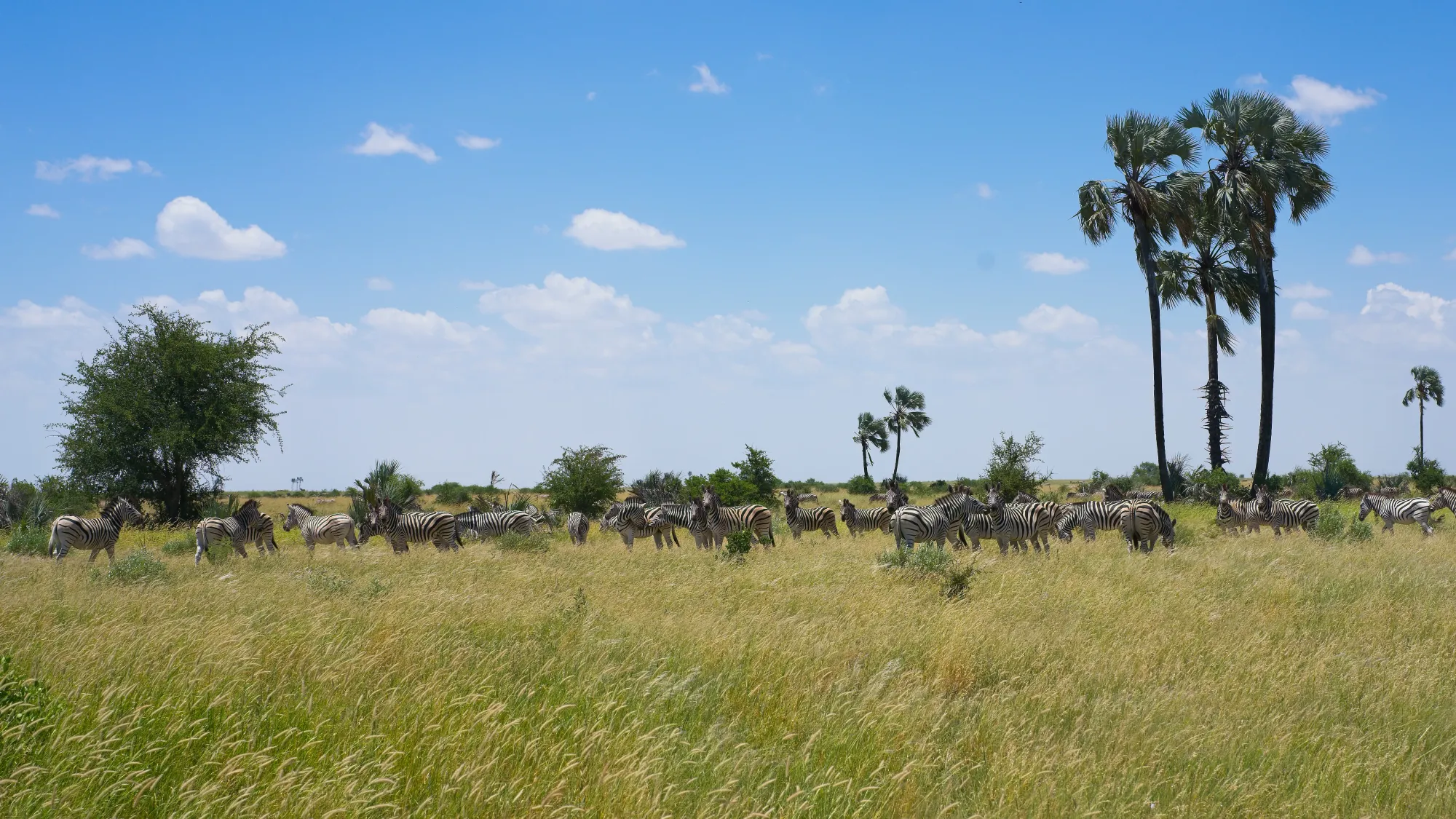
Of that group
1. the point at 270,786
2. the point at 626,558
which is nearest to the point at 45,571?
the point at 626,558

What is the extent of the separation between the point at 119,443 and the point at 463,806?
1414 inches

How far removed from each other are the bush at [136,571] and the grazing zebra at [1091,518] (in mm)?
18198

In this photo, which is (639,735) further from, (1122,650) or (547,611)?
(1122,650)

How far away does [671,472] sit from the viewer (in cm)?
4109

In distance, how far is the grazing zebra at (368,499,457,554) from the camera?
2233 cm

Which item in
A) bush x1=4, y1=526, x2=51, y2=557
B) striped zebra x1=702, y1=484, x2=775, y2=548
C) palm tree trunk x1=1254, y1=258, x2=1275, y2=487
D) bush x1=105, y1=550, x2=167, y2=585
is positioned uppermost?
palm tree trunk x1=1254, y1=258, x2=1275, y2=487

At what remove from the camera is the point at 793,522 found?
87.6ft

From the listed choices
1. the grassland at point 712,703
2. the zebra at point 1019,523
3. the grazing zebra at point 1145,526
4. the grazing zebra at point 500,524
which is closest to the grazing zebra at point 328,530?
the grazing zebra at point 500,524

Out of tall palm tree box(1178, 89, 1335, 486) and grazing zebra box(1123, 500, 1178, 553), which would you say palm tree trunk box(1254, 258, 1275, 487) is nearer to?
tall palm tree box(1178, 89, 1335, 486)

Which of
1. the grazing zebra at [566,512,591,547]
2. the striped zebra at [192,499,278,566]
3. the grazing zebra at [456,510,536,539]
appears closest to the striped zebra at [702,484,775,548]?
the grazing zebra at [566,512,591,547]

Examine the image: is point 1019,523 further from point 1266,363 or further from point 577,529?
point 1266,363

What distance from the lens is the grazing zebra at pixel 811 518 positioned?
2692 cm

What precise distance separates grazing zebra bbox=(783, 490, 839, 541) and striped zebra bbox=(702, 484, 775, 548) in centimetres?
268

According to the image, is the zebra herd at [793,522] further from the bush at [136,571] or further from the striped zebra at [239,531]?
the bush at [136,571]
